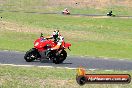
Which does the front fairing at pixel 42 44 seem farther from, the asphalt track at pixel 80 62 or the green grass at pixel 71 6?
the green grass at pixel 71 6

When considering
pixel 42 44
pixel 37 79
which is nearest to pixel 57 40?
pixel 42 44

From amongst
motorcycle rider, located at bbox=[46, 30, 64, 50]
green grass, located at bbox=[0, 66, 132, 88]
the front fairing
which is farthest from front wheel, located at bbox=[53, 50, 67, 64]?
green grass, located at bbox=[0, 66, 132, 88]

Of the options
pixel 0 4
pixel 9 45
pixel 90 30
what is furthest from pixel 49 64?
pixel 0 4

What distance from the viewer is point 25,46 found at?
33.6 metres

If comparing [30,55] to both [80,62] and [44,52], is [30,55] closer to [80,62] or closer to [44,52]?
[44,52]

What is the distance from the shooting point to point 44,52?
970 inches

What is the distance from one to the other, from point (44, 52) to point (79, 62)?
8.98ft

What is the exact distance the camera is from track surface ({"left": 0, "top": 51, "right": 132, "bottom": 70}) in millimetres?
24391

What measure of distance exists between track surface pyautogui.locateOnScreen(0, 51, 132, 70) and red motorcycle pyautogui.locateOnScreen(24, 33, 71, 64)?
0.34 metres

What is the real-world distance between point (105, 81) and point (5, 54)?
1421 centimetres

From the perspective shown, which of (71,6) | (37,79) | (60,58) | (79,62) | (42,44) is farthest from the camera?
(71,6)

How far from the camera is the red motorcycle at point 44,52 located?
2438cm

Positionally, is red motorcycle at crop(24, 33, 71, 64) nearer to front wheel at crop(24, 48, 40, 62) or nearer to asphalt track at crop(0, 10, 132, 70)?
front wheel at crop(24, 48, 40, 62)

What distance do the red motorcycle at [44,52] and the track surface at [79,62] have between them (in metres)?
0.34
